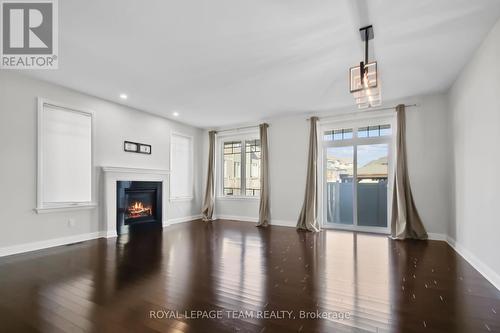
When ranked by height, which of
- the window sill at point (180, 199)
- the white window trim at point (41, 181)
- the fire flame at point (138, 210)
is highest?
the white window trim at point (41, 181)

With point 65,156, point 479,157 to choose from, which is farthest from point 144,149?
point 479,157

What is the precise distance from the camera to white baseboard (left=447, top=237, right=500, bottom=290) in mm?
2803

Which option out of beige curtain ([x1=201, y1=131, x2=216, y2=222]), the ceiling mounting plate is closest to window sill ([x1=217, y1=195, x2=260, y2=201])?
beige curtain ([x1=201, y1=131, x2=216, y2=222])

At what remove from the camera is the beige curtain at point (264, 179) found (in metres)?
6.73

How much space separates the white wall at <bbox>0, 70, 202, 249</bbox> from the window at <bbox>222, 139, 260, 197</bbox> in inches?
119

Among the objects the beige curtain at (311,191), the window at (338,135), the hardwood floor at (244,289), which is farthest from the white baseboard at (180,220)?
the window at (338,135)

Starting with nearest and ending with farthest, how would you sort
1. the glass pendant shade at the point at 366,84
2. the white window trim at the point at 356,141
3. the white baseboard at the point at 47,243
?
the glass pendant shade at the point at 366,84, the white baseboard at the point at 47,243, the white window trim at the point at 356,141

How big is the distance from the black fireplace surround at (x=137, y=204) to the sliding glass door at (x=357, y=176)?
14.3 feet

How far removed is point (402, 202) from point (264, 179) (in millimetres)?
3282

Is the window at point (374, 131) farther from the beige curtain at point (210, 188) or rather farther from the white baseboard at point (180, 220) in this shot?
the white baseboard at point (180, 220)

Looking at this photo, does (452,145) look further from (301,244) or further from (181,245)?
(181,245)

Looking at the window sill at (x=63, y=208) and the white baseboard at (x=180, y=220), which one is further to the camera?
the white baseboard at (x=180, y=220)

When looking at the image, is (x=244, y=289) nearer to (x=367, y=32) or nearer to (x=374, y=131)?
(x=367, y=32)

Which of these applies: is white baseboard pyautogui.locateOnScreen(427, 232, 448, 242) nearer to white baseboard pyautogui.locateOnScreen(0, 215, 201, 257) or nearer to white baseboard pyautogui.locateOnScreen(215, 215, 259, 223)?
white baseboard pyautogui.locateOnScreen(215, 215, 259, 223)
